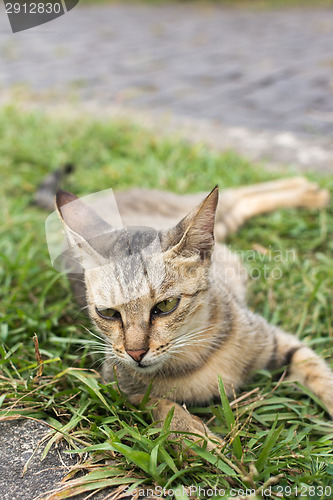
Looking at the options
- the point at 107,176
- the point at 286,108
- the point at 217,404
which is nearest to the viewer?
the point at 217,404

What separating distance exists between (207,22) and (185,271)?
33.1 feet

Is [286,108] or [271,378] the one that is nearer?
[271,378]

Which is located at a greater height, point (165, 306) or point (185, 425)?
point (165, 306)

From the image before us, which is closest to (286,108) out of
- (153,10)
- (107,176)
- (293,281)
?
(107,176)

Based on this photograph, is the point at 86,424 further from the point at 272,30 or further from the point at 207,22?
the point at 207,22

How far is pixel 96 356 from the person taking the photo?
2.79 metres

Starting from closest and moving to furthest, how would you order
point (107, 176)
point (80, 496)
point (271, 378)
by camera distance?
point (80, 496) → point (271, 378) → point (107, 176)

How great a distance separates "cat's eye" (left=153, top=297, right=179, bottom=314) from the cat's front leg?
1.36ft

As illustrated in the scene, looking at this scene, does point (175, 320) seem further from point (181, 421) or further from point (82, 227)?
point (82, 227)

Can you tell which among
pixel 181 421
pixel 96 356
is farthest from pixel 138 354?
pixel 96 356

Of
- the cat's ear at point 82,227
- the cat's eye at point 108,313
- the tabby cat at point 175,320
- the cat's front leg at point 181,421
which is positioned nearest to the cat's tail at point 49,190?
the tabby cat at point 175,320

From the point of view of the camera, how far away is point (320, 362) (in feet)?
8.61

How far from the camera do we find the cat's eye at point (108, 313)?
2.21 metres

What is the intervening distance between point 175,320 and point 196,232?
40 cm
